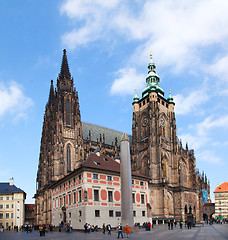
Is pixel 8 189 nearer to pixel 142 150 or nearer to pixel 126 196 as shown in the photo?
pixel 142 150

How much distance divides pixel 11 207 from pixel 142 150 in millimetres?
41580

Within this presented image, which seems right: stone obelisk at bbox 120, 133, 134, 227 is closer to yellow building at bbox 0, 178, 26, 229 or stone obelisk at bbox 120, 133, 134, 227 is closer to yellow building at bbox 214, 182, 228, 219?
yellow building at bbox 0, 178, 26, 229

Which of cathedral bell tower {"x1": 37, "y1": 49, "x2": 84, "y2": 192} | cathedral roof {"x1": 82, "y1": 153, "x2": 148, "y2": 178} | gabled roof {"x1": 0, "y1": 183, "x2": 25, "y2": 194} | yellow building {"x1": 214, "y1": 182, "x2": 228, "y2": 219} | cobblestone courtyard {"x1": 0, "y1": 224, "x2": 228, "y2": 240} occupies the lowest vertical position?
yellow building {"x1": 214, "y1": 182, "x2": 228, "y2": 219}

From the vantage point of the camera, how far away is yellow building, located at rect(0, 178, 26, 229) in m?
83.9

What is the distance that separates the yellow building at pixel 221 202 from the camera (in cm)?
11781

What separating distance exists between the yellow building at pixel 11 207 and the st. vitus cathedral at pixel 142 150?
1312 centimetres

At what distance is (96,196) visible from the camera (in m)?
41.9

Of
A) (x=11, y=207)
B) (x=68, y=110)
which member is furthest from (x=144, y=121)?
(x=11, y=207)

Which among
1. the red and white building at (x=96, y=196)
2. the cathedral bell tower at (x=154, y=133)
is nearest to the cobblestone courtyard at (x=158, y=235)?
the red and white building at (x=96, y=196)

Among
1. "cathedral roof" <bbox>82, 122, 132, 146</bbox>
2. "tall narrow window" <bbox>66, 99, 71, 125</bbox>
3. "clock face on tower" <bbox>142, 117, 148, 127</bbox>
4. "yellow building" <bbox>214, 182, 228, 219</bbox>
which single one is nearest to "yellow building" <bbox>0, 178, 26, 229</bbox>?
"cathedral roof" <bbox>82, 122, 132, 146</bbox>

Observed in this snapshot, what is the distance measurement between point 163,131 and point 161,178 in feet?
49.2

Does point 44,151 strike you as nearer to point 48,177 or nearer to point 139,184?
point 48,177

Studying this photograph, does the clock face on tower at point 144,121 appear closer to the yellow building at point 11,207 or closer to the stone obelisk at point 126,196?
the yellow building at point 11,207

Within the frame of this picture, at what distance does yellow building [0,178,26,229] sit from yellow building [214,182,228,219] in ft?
251
